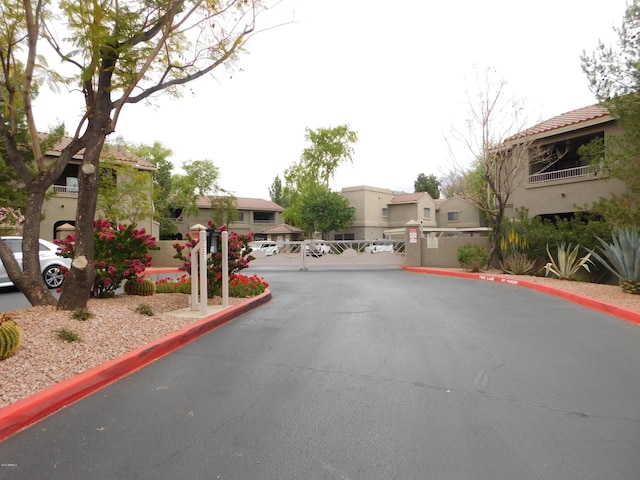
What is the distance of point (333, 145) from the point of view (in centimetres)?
5022

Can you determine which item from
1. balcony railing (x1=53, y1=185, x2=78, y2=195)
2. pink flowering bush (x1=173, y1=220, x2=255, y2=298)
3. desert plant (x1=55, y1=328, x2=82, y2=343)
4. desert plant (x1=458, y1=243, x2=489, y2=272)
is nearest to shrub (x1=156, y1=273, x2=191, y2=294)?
pink flowering bush (x1=173, y1=220, x2=255, y2=298)

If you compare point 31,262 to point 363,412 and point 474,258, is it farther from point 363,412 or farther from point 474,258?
point 474,258

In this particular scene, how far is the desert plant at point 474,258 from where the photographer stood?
56.9 ft

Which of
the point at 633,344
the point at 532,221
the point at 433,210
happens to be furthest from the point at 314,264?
the point at 433,210

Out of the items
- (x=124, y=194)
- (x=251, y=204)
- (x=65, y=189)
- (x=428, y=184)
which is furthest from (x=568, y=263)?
(x=428, y=184)

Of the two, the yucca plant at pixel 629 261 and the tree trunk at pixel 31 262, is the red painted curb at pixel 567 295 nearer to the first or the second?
the yucca plant at pixel 629 261

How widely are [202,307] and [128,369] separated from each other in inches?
105

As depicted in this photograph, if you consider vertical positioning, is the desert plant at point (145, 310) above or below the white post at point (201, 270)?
below

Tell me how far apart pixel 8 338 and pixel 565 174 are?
69.7 feet

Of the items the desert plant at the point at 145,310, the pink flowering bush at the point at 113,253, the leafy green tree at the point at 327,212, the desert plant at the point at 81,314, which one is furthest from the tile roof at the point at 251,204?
the desert plant at the point at 81,314

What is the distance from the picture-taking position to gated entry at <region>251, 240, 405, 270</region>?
863 inches

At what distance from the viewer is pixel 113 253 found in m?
8.65

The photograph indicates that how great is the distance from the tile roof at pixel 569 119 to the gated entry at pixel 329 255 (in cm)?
744

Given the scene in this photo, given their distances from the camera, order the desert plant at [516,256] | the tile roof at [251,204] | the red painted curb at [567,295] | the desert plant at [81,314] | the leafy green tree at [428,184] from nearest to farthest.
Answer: the desert plant at [81,314], the red painted curb at [567,295], the desert plant at [516,256], the tile roof at [251,204], the leafy green tree at [428,184]
